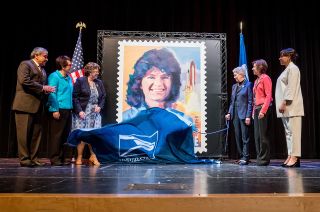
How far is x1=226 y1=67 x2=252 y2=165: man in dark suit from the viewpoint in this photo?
15.8 feet

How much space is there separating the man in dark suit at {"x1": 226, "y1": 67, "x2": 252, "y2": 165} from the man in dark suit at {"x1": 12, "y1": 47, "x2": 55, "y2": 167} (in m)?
2.62

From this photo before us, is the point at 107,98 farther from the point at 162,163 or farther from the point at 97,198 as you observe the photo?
the point at 97,198

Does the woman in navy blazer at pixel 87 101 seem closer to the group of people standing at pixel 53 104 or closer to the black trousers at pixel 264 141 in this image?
the group of people standing at pixel 53 104

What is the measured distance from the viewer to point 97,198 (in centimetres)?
154

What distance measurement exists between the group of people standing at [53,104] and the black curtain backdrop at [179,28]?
204cm

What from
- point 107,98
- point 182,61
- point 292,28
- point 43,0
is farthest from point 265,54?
point 43,0

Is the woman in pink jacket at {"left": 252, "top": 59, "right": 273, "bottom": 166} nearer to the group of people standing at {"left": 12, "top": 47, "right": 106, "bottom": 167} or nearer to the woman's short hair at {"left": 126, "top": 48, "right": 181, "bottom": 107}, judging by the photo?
the woman's short hair at {"left": 126, "top": 48, "right": 181, "bottom": 107}

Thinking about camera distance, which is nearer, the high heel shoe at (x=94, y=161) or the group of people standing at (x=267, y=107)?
the group of people standing at (x=267, y=107)

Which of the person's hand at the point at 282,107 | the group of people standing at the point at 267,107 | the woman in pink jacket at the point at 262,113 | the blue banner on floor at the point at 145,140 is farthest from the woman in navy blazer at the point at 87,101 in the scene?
the person's hand at the point at 282,107

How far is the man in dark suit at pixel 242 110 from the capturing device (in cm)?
480

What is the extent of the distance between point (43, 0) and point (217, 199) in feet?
20.8

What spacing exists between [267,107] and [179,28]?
3.03 meters

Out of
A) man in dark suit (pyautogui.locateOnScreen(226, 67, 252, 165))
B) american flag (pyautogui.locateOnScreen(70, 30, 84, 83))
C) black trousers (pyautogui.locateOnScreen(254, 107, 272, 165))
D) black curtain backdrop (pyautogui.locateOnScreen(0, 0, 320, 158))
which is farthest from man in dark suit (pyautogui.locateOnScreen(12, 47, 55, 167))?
black trousers (pyautogui.locateOnScreen(254, 107, 272, 165))

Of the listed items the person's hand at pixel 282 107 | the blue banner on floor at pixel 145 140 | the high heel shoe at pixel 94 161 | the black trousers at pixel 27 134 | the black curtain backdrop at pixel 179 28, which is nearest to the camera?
the black trousers at pixel 27 134
